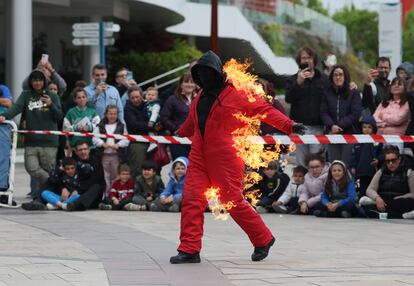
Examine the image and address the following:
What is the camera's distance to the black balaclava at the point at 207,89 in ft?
30.3

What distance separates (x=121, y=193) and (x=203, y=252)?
4.74 m

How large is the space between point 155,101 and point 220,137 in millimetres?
6075

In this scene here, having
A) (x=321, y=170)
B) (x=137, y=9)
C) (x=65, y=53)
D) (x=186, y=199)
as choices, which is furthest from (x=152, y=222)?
(x=65, y=53)

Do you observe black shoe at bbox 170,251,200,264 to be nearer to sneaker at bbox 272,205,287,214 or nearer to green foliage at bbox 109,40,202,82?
sneaker at bbox 272,205,287,214

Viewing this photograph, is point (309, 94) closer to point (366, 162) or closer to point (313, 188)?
point (366, 162)

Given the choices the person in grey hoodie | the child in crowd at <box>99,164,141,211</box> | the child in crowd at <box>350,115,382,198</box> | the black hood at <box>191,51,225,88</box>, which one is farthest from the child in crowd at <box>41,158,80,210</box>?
the black hood at <box>191,51,225,88</box>

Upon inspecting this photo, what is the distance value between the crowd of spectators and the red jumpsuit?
3.92m

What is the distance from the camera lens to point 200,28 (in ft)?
142

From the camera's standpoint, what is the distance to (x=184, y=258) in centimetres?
910

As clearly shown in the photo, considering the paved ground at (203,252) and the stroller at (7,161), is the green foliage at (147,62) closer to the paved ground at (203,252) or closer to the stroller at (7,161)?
the stroller at (7,161)

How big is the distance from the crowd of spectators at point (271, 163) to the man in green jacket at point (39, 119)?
14mm

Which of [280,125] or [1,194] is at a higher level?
[280,125]

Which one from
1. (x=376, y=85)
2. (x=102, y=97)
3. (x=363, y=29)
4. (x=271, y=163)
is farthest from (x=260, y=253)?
(x=363, y=29)

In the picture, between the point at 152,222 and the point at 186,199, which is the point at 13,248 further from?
the point at 152,222
